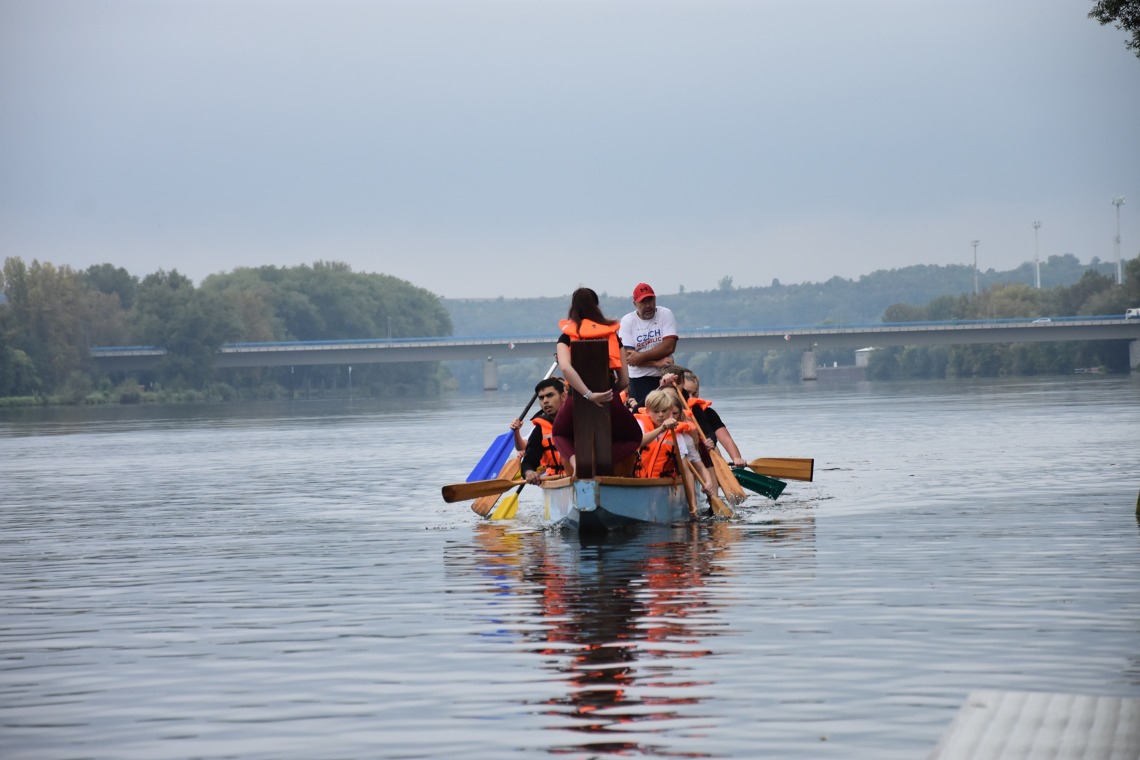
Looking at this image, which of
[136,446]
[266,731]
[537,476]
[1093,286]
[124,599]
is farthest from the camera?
[1093,286]

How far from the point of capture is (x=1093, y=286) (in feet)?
509

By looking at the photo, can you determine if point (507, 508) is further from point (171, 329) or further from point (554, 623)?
point (171, 329)

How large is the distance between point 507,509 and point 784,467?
3708 millimetres

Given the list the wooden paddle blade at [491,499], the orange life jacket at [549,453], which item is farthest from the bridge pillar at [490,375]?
the orange life jacket at [549,453]

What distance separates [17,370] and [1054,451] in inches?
4432

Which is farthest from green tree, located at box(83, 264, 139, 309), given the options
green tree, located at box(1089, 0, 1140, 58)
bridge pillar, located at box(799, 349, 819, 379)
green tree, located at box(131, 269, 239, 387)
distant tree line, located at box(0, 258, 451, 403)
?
green tree, located at box(1089, 0, 1140, 58)

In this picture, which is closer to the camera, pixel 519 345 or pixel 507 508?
pixel 507 508

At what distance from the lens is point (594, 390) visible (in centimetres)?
1585

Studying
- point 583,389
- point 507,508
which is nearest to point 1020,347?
point 507,508

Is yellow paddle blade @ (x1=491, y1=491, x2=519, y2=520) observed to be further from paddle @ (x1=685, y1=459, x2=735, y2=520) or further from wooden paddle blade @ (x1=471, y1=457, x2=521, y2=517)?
paddle @ (x1=685, y1=459, x2=735, y2=520)

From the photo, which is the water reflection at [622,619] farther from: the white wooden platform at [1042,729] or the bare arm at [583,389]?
the bare arm at [583,389]

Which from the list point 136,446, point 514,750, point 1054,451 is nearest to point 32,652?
point 514,750

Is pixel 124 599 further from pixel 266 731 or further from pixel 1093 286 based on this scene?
pixel 1093 286

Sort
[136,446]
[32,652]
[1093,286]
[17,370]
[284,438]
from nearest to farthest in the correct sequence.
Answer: [32,652] < [136,446] < [284,438] < [17,370] < [1093,286]
